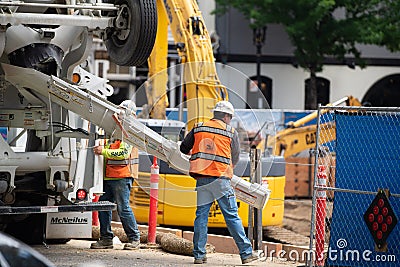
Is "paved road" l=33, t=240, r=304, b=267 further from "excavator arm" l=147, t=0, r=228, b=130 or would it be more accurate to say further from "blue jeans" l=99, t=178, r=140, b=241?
"excavator arm" l=147, t=0, r=228, b=130

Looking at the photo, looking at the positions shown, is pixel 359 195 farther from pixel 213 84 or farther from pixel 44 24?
pixel 213 84

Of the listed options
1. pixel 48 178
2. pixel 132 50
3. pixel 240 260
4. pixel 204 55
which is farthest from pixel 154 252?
pixel 204 55

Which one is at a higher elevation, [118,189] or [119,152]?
[119,152]

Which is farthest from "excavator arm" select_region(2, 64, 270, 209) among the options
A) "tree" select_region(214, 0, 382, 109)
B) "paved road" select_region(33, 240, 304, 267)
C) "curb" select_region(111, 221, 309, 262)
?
"tree" select_region(214, 0, 382, 109)

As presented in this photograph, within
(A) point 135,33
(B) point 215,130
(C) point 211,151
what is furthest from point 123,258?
(A) point 135,33

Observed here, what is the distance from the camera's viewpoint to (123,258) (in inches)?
498

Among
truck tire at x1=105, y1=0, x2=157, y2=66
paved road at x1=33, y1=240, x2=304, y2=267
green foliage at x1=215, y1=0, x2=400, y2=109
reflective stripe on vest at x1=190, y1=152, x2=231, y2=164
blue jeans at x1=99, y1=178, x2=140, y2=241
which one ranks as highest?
green foliage at x1=215, y1=0, x2=400, y2=109

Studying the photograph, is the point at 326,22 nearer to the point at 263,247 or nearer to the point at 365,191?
the point at 263,247

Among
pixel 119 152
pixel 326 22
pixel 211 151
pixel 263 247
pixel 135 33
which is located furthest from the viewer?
pixel 326 22

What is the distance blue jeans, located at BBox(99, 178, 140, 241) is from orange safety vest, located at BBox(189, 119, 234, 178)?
1.61 m

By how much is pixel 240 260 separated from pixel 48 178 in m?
2.57

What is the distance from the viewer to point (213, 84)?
1652 cm

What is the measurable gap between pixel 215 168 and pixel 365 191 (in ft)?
5.89

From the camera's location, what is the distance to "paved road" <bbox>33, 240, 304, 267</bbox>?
12.2 meters
